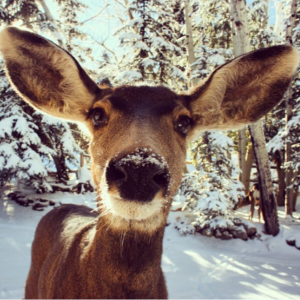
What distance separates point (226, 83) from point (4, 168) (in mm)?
9359

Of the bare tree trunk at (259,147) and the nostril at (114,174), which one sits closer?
the nostril at (114,174)

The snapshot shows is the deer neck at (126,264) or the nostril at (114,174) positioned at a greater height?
the nostril at (114,174)

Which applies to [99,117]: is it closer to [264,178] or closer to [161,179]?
[161,179]

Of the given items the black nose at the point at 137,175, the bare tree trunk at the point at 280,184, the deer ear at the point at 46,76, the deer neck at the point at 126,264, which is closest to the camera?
the black nose at the point at 137,175

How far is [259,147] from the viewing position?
8172 millimetres

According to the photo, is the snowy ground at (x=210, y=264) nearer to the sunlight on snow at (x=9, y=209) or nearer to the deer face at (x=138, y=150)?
the sunlight on snow at (x=9, y=209)

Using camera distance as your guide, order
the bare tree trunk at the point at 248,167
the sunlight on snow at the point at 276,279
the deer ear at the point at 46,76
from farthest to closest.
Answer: the bare tree trunk at the point at 248,167 < the sunlight on snow at the point at 276,279 < the deer ear at the point at 46,76

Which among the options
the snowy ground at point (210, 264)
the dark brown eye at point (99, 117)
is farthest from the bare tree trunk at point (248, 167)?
the dark brown eye at point (99, 117)

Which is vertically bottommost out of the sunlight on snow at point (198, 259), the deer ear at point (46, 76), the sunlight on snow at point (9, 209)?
the sunlight on snow at point (198, 259)

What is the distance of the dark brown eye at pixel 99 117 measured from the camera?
7.51 feet

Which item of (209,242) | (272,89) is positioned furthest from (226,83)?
(209,242)

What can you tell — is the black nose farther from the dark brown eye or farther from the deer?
the dark brown eye

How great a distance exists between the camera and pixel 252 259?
7258mm

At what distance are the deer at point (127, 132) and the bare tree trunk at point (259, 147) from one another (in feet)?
18.9
